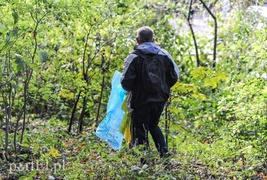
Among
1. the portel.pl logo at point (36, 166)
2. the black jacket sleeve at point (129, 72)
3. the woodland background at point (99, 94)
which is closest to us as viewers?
the woodland background at point (99, 94)

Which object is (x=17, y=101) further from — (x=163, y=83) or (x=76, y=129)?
(x=163, y=83)

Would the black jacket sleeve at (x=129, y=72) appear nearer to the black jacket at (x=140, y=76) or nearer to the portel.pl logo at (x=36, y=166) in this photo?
the black jacket at (x=140, y=76)

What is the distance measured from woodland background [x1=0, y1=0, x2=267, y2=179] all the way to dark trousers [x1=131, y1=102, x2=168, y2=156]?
8.0 inches

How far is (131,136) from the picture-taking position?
582 centimetres

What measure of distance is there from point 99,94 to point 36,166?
339cm

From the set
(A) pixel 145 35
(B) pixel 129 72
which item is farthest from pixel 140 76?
(A) pixel 145 35

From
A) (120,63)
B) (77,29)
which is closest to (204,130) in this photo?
(120,63)

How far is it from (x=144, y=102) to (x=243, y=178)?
4.16ft

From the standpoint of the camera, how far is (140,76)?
5.48m

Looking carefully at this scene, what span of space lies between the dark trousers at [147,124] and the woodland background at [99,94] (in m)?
0.20

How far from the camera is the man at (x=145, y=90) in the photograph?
544cm

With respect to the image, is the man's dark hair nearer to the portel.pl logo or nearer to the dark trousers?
the dark trousers

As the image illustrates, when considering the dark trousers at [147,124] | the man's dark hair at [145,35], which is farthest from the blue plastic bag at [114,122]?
the man's dark hair at [145,35]

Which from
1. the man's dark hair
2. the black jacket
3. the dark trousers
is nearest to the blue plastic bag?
the dark trousers
